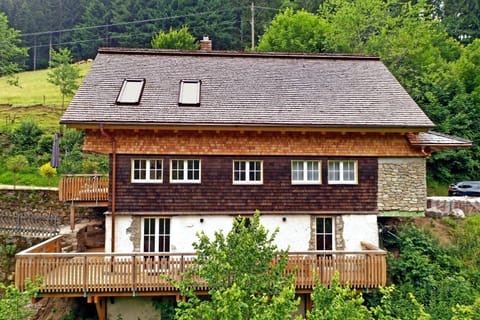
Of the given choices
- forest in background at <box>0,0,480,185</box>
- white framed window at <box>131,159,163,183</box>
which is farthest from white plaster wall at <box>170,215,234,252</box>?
forest in background at <box>0,0,480,185</box>

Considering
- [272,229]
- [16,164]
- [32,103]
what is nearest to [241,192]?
[272,229]

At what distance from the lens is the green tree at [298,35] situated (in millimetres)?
27516

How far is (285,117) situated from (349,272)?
5.63 meters

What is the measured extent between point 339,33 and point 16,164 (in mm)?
25215

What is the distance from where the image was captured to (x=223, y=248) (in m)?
7.82

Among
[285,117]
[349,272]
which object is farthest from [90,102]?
[349,272]

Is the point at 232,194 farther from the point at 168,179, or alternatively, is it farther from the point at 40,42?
the point at 40,42

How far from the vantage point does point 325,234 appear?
1230 centimetres

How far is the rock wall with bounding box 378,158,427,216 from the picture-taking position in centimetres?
1238

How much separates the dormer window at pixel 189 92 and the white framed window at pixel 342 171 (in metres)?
5.61

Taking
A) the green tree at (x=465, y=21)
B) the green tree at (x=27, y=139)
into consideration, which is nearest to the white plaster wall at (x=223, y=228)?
the green tree at (x=27, y=139)

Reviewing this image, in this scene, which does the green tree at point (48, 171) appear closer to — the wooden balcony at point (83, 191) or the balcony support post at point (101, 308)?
the wooden balcony at point (83, 191)

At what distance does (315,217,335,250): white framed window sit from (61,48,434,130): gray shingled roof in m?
3.56

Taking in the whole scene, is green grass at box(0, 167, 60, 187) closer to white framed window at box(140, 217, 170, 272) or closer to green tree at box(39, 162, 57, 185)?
green tree at box(39, 162, 57, 185)
